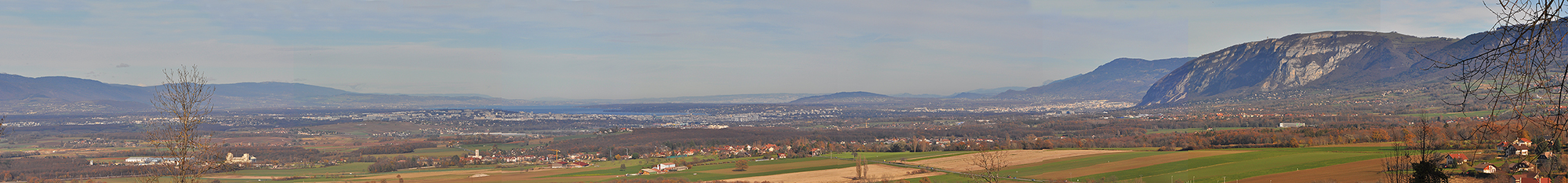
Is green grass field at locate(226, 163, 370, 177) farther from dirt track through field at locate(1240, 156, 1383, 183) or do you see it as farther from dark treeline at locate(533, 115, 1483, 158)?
dirt track through field at locate(1240, 156, 1383, 183)

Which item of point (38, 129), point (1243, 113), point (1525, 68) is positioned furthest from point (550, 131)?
point (1525, 68)

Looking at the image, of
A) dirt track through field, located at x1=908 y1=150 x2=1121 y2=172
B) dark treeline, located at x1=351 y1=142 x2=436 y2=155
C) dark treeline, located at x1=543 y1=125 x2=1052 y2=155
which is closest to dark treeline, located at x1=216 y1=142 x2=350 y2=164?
dark treeline, located at x1=351 y1=142 x2=436 y2=155

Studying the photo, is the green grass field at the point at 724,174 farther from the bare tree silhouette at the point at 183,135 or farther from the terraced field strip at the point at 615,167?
the bare tree silhouette at the point at 183,135

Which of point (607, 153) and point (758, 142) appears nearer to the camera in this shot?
point (607, 153)

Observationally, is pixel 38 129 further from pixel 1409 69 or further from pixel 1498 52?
pixel 1409 69

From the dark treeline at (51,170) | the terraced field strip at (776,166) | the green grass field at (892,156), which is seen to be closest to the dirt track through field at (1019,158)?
the green grass field at (892,156)

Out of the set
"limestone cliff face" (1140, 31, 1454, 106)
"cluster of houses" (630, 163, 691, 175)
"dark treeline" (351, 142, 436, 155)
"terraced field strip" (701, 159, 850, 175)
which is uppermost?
"limestone cliff face" (1140, 31, 1454, 106)

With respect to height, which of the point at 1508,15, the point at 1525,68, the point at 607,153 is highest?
the point at 1508,15
